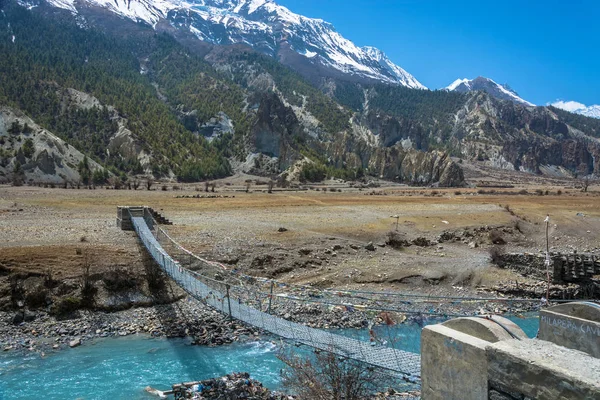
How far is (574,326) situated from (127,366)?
37.8ft

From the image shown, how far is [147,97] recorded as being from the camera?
131000mm

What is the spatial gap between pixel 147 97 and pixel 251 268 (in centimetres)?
12168

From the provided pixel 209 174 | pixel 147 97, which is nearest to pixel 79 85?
pixel 147 97

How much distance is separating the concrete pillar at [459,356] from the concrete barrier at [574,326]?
493 mm

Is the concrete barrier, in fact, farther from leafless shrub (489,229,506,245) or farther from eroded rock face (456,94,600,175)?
eroded rock face (456,94,600,175)

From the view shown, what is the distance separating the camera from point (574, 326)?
15.5 ft

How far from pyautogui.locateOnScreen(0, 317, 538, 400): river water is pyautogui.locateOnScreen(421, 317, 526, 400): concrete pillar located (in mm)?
7471

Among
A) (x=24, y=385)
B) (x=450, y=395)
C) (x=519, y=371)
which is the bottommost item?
(x=24, y=385)

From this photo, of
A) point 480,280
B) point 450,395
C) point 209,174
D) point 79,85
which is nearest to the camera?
point 450,395

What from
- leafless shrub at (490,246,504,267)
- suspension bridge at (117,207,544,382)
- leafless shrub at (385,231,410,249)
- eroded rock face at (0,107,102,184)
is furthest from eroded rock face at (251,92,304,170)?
suspension bridge at (117,207,544,382)

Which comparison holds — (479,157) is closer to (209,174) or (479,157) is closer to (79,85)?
(209,174)

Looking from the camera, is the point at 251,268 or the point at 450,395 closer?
the point at 450,395

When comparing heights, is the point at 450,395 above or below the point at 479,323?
below

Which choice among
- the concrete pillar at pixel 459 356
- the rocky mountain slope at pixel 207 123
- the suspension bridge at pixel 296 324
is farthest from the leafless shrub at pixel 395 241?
the rocky mountain slope at pixel 207 123
